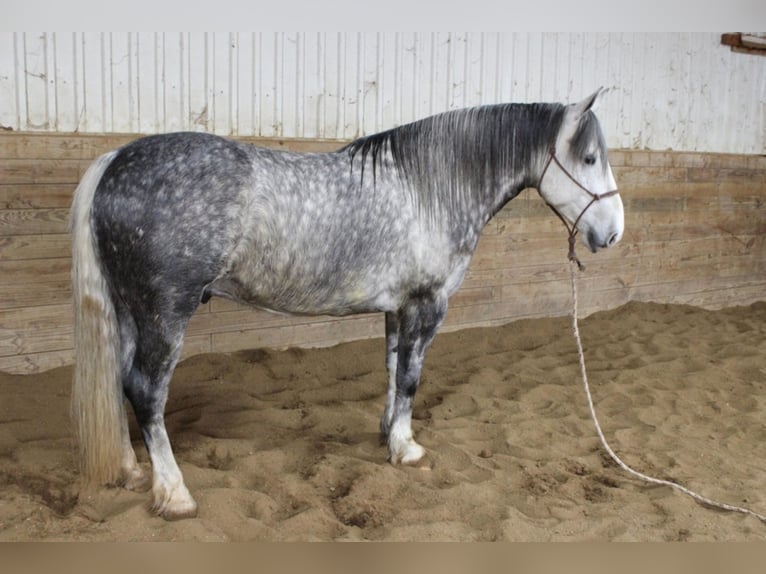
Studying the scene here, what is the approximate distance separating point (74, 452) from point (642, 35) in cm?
464

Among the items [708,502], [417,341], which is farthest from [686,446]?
[417,341]

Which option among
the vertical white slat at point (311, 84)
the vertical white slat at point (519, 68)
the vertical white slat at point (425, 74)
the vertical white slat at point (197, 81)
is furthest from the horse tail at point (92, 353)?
the vertical white slat at point (519, 68)

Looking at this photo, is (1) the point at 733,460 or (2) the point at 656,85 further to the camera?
(2) the point at 656,85

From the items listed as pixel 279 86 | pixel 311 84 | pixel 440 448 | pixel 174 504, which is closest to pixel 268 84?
pixel 279 86

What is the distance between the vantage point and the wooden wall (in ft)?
10.3

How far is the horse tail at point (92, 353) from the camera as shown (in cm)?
206

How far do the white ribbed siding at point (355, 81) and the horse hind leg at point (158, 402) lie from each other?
5.29ft

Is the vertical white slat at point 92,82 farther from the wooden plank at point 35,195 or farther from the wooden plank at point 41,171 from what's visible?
the wooden plank at point 35,195

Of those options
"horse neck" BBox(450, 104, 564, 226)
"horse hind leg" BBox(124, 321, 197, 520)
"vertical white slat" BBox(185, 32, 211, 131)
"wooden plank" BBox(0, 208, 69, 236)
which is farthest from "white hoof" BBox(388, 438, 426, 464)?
"vertical white slat" BBox(185, 32, 211, 131)

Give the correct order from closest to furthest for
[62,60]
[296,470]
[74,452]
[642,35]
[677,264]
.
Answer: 1. [74,452]
2. [296,470]
3. [62,60]
4. [642,35]
5. [677,264]

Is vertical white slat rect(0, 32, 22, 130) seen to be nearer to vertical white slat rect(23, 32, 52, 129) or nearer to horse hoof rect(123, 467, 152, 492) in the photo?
vertical white slat rect(23, 32, 52, 129)

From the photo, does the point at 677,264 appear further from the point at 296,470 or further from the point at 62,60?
the point at 62,60

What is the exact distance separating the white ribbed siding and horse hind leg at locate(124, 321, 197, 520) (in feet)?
5.29

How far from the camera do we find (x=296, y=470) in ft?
8.41
